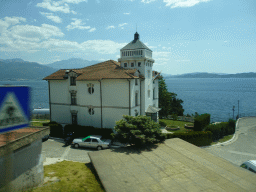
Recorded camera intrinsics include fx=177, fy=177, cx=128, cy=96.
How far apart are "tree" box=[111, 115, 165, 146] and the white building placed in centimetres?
733

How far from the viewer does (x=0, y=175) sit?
745 centimetres

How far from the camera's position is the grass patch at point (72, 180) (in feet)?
32.3

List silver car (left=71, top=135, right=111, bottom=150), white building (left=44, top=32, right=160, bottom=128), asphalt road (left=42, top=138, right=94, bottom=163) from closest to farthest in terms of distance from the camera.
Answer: asphalt road (left=42, top=138, right=94, bottom=163) < silver car (left=71, top=135, right=111, bottom=150) < white building (left=44, top=32, right=160, bottom=128)

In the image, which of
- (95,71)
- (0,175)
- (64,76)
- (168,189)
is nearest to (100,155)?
(168,189)

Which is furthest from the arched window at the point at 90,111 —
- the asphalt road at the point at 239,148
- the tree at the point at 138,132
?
the asphalt road at the point at 239,148

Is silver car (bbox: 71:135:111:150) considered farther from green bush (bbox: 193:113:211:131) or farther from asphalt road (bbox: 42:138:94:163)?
green bush (bbox: 193:113:211:131)

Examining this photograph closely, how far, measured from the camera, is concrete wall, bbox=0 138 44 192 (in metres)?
8.19

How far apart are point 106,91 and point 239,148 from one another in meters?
21.6

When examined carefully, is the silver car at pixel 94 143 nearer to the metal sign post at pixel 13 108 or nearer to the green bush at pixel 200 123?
the green bush at pixel 200 123

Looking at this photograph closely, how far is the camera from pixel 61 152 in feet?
70.9

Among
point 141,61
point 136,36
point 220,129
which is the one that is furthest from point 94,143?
point 220,129

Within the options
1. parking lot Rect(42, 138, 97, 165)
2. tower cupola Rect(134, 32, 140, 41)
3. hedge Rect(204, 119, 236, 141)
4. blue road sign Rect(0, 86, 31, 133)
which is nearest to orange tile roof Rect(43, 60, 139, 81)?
tower cupola Rect(134, 32, 140, 41)

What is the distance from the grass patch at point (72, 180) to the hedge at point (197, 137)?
529 inches

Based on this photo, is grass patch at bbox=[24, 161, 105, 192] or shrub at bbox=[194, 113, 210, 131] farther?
shrub at bbox=[194, 113, 210, 131]
